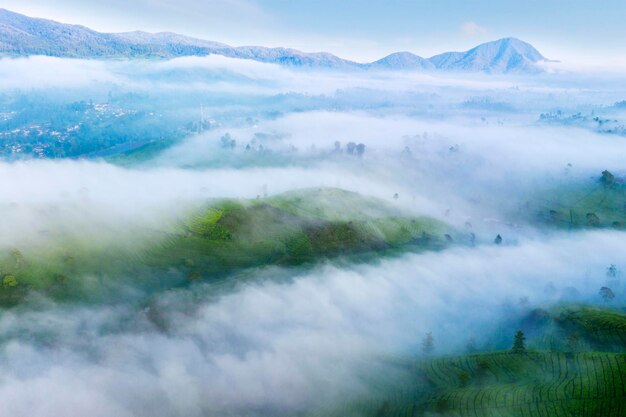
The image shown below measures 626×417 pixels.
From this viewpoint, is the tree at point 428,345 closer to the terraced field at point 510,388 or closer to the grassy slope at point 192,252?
the terraced field at point 510,388

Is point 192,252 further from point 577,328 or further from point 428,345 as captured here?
point 577,328

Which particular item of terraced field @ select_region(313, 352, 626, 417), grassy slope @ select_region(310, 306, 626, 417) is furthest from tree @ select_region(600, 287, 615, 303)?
terraced field @ select_region(313, 352, 626, 417)

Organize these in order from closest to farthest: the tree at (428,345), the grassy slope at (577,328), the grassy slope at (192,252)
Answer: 1. the grassy slope at (577,328)
2. the tree at (428,345)
3. the grassy slope at (192,252)

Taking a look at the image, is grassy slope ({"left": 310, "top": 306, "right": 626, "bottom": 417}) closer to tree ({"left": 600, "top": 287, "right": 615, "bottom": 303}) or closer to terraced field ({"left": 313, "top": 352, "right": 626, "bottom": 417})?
terraced field ({"left": 313, "top": 352, "right": 626, "bottom": 417})

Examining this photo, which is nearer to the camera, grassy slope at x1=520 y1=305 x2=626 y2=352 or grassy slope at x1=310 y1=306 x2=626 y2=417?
grassy slope at x1=310 y1=306 x2=626 y2=417

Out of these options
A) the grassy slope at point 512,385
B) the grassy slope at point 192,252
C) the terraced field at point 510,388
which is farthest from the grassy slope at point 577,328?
the grassy slope at point 192,252

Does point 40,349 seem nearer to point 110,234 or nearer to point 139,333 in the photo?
point 139,333
